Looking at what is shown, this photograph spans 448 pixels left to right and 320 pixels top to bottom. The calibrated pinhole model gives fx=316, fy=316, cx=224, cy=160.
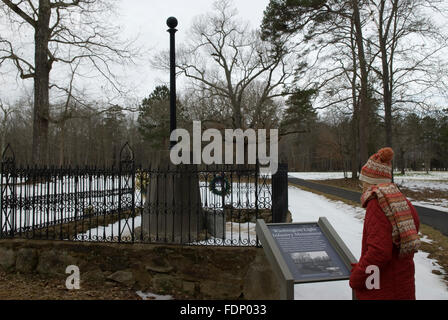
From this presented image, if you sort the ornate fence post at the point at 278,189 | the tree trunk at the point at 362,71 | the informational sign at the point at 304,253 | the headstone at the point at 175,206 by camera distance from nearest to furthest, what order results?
the informational sign at the point at 304,253 < the ornate fence post at the point at 278,189 < the headstone at the point at 175,206 < the tree trunk at the point at 362,71

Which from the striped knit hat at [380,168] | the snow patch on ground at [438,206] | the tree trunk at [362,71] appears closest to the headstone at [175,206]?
the striped knit hat at [380,168]

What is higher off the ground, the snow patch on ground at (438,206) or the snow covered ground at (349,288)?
the snow patch on ground at (438,206)

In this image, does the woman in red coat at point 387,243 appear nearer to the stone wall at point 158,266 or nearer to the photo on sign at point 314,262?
the photo on sign at point 314,262

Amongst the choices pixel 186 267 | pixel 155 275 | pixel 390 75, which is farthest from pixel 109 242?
pixel 390 75

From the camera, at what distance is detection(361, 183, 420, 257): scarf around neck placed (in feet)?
7.72

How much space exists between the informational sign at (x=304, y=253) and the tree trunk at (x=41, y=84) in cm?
1414

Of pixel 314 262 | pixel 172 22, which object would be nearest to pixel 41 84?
pixel 172 22

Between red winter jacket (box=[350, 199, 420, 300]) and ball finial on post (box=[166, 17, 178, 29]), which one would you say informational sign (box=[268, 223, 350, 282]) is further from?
ball finial on post (box=[166, 17, 178, 29])

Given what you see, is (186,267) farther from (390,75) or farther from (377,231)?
(390,75)

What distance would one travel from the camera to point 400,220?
238 cm

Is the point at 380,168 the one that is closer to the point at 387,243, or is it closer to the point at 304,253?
the point at 387,243

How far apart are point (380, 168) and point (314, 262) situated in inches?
49.6

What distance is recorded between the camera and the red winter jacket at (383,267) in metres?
2.36

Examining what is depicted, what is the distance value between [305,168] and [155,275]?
6282cm
